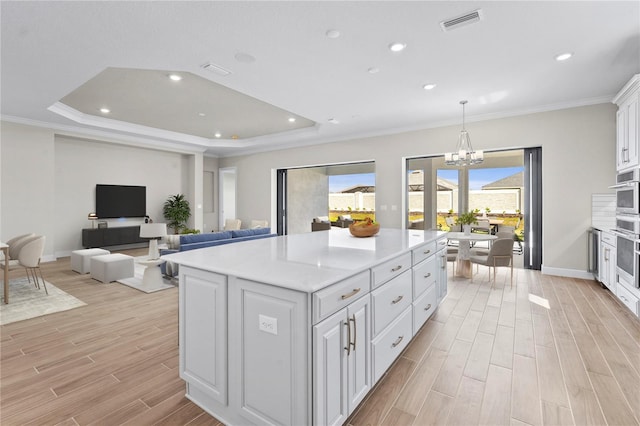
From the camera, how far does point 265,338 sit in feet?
4.76

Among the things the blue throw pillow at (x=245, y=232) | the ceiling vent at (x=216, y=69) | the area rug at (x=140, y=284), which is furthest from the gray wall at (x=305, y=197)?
the ceiling vent at (x=216, y=69)

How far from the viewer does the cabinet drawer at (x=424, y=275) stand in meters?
2.49

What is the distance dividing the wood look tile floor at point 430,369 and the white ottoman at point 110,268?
3.41 ft

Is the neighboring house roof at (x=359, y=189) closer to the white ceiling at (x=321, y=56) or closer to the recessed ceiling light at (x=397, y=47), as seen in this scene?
the white ceiling at (x=321, y=56)

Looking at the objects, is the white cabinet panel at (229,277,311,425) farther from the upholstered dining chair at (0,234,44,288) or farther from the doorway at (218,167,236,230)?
the doorway at (218,167,236,230)

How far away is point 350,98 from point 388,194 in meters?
2.67

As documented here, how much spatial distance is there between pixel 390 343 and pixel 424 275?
89 cm

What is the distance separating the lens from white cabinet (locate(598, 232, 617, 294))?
3738 mm

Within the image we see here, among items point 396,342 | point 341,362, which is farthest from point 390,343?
point 341,362

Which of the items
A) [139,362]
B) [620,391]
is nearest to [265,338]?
[139,362]

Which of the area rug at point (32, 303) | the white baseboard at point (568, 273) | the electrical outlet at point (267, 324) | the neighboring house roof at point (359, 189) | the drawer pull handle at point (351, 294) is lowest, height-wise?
the area rug at point (32, 303)

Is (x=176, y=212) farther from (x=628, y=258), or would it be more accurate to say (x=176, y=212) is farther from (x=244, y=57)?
(x=628, y=258)

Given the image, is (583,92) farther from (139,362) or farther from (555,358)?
A: (139,362)

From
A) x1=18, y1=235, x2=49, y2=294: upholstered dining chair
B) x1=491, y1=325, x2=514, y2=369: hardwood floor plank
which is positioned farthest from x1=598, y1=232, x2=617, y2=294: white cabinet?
x1=18, y1=235, x2=49, y2=294: upholstered dining chair
